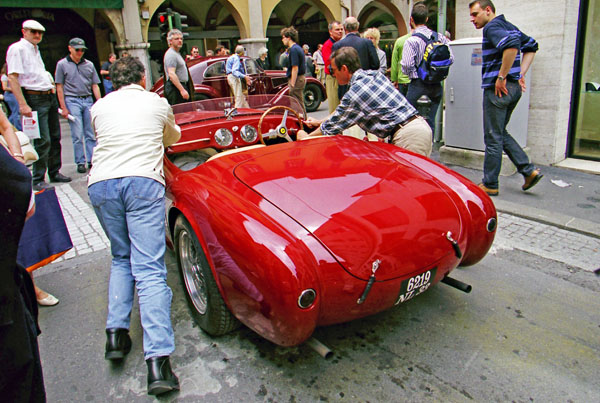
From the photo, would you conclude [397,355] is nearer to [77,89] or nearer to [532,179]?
[532,179]

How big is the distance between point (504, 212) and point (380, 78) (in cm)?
190

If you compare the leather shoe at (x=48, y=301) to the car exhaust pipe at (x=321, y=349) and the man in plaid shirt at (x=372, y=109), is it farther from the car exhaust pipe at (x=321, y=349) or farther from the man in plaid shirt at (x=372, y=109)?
the man in plaid shirt at (x=372, y=109)

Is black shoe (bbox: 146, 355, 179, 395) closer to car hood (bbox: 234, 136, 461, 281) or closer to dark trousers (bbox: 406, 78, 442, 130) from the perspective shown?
car hood (bbox: 234, 136, 461, 281)

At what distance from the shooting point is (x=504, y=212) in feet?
14.8

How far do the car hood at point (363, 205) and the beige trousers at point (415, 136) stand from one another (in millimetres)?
824

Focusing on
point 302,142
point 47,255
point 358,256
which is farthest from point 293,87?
point 358,256

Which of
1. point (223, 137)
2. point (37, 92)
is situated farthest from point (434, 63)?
point (37, 92)

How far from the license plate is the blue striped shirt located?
307 centimetres

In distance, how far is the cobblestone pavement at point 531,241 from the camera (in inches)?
142

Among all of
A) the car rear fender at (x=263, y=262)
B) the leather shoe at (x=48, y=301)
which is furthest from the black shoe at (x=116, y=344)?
the leather shoe at (x=48, y=301)

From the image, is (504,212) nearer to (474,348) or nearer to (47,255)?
(474,348)

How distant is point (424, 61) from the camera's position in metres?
5.51

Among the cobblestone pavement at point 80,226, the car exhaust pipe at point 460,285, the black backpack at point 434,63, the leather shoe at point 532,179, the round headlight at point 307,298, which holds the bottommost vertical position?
the cobblestone pavement at point 80,226

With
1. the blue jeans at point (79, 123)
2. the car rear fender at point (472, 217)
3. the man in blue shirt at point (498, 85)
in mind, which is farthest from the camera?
the blue jeans at point (79, 123)
